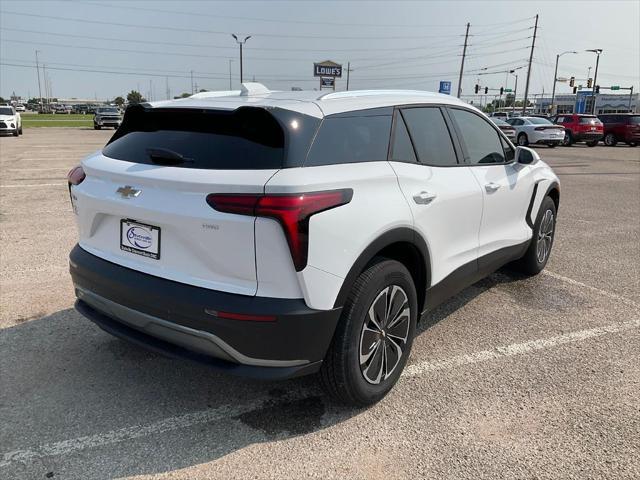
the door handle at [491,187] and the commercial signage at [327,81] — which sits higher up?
the commercial signage at [327,81]

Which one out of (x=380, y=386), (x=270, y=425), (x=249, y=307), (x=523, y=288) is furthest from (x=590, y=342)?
(x=249, y=307)

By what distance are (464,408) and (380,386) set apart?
0.49 metres

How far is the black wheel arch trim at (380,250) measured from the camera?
260 cm

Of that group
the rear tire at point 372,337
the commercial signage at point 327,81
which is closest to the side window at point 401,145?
the rear tire at point 372,337

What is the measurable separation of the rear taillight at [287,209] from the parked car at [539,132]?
27.0 m

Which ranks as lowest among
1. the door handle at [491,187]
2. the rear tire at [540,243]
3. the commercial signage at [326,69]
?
the rear tire at [540,243]

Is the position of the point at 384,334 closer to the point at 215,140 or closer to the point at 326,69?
the point at 215,140

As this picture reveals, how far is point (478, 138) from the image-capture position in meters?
4.13

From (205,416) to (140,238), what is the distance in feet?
3.35

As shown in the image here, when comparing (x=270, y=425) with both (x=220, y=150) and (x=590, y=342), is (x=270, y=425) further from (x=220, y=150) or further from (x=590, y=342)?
(x=590, y=342)

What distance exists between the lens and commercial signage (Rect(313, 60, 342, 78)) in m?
49.5

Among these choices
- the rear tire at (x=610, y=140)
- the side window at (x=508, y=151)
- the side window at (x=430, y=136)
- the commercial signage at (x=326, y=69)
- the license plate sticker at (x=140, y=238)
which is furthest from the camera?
the commercial signage at (x=326, y=69)

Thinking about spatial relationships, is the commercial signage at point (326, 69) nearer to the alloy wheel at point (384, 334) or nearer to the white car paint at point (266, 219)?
the white car paint at point (266, 219)

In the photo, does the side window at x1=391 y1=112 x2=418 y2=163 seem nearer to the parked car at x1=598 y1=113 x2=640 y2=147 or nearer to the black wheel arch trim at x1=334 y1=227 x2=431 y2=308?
the black wheel arch trim at x1=334 y1=227 x2=431 y2=308
